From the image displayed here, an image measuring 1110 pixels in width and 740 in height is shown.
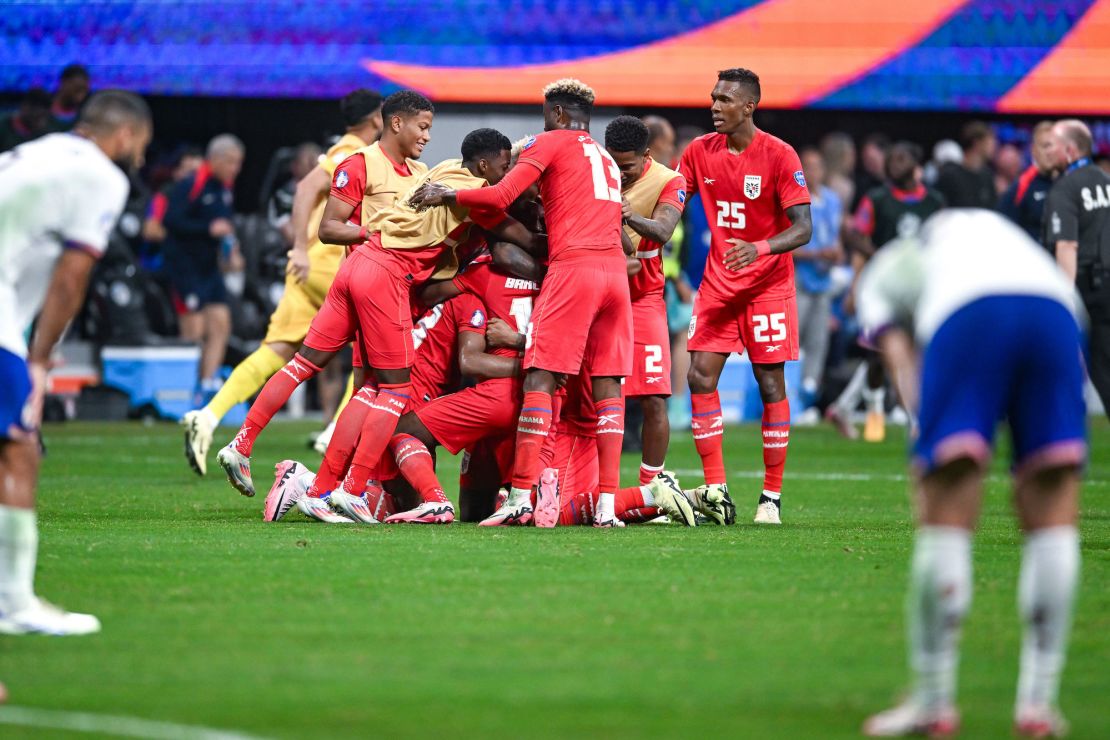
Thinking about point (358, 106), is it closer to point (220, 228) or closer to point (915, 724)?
point (220, 228)

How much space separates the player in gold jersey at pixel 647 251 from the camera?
9.93 metres

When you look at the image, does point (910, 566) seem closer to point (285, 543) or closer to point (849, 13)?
point (285, 543)

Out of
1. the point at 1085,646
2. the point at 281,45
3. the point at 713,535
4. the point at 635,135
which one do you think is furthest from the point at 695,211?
the point at 1085,646

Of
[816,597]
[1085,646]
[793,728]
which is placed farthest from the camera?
[816,597]

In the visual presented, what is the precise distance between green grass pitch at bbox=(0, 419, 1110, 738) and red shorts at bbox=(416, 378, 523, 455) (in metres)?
0.53

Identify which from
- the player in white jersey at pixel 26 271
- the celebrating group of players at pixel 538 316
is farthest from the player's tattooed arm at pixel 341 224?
the player in white jersey at pixel 26 271

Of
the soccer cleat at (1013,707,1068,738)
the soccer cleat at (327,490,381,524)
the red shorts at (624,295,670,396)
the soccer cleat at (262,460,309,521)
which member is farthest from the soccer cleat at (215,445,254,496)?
the soccer cleat at (1013,707,1068,738)

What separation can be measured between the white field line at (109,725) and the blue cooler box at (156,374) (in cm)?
→ 1384

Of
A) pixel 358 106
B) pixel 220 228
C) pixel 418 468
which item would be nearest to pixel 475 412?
pixel 418 468

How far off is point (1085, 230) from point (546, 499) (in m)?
4.20

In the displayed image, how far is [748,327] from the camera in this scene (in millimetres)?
10141

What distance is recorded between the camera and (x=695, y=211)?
62.1 ft

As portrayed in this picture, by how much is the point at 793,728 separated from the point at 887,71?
14590 millimetres

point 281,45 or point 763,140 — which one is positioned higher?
point 281,45
